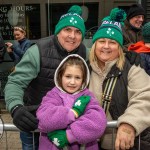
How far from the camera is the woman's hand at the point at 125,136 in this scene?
221 cm

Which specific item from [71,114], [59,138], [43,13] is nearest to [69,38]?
[71,114]

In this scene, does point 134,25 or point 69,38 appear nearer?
point 69,38

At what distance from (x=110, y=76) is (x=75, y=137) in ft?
2.00

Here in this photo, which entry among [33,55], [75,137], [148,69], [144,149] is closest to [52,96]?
[75,137]

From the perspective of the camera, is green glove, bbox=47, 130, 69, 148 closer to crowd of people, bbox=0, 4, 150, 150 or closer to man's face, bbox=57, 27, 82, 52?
crowd of people, bbox=0, 4, 150, 150

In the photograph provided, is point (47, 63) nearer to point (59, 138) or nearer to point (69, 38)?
point (69, 38)

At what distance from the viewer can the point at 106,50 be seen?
2547 mm

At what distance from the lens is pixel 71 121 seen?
216 centimetres

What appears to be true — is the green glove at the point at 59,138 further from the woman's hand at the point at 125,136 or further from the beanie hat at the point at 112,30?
the beanie hat at the point at 112,30

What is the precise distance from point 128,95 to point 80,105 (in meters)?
0.45

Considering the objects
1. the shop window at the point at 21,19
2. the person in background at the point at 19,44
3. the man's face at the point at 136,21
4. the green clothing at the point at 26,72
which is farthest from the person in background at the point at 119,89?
the shop window at the point at 21,19

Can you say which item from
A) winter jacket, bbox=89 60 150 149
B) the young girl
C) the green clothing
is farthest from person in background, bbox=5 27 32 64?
the young girl

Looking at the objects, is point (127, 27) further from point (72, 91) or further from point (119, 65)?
point (72, 91)

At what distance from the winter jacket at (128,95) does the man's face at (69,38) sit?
33 cm
